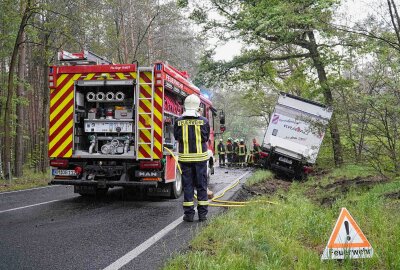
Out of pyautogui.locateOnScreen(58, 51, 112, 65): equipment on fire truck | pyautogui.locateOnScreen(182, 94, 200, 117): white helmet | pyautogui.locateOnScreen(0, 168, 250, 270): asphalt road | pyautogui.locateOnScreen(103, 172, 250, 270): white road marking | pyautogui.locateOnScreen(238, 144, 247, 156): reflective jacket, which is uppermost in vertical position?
pyautogui.locateOnScreen(58, 51, 112, 65): equipment on fire truck

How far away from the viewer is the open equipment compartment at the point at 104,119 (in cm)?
788

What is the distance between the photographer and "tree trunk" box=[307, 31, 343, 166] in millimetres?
9656

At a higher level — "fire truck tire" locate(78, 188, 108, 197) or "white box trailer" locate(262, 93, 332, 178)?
"white box trailer" locate(262, 93, 332, 178)

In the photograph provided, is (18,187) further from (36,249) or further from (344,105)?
(344,105)

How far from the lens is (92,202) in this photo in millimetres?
7934

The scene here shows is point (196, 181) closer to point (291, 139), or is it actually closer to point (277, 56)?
point (291, 139)

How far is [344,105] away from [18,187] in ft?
30.9

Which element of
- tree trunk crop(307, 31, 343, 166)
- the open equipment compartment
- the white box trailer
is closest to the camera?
the open equipment compartment

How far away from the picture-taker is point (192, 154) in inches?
234

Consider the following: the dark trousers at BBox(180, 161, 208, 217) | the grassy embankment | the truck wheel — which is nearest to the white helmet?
the dark trousers at BBox(180, 161, 208, 217)

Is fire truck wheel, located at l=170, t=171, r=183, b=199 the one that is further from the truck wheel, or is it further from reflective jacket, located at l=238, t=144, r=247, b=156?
reflective jacket, located at l=238, t=144, r=247, b=156

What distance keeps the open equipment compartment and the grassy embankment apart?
303 cm

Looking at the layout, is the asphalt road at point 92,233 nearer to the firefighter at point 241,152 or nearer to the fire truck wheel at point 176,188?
the fire truck wheel at point 176,188

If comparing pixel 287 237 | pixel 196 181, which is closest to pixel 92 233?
pixel 196 181
